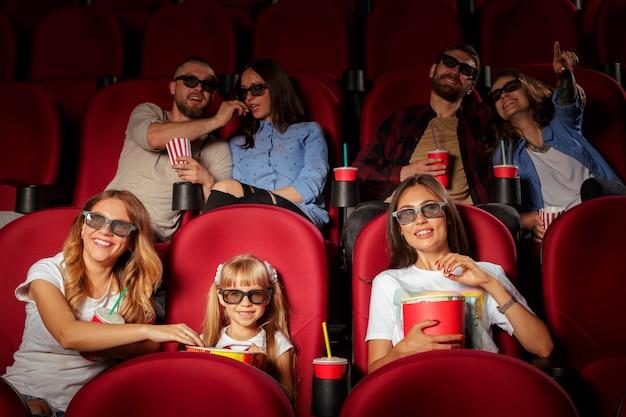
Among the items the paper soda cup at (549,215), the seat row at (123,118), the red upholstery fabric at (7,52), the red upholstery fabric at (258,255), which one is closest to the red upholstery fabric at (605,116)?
the seat row at (123,118)

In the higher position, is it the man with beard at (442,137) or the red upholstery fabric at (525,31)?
the red upholstery fabric at (525,31)

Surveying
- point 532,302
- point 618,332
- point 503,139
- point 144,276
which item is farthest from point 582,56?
point 144,276

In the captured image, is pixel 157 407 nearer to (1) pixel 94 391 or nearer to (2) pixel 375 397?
(1) pixel 94 391

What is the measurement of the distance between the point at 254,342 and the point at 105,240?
0.80ft

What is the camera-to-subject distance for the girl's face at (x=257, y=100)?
1444 millimetres

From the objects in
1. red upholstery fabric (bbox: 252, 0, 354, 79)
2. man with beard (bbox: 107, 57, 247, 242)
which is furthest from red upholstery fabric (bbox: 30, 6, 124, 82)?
man with beard (bbox: 107, 57, 247, 242)

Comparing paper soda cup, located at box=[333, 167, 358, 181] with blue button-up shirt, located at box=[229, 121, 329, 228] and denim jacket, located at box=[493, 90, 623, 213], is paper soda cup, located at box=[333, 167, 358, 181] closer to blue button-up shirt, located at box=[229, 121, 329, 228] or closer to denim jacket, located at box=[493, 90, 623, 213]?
blue button-up shirt, located at box=[229, 121, 329, 228]

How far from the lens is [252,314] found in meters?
0.90

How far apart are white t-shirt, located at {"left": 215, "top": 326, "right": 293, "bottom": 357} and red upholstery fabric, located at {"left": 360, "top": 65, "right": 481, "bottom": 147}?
2.18 ft

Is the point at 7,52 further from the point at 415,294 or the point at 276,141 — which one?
the point at 415,294

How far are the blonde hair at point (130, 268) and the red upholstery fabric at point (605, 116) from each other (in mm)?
976

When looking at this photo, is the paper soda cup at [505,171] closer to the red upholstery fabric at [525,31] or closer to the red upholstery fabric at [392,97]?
the red upholstery fabric at [392,97]

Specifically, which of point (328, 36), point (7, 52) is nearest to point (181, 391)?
point (328, 36)

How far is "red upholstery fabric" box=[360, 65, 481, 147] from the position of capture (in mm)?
1480
